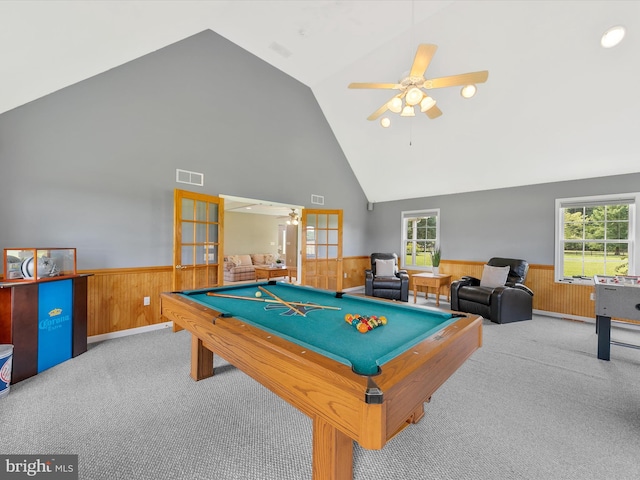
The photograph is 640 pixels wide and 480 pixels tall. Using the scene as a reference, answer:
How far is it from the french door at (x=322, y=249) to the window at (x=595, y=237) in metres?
3.81

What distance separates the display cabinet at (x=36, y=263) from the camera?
95.1 inches

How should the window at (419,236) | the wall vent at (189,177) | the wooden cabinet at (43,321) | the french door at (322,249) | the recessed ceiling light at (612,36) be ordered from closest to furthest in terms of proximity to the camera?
the wooden cabinet at (43,321) → the recessed ceiling light at (612,36) → the wall vent at (189,177) → the french door at (322,249) → the window at (419,236)

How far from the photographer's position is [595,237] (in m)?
4.20

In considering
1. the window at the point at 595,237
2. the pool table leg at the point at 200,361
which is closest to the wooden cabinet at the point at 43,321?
the pool table leg at the point at 200,361

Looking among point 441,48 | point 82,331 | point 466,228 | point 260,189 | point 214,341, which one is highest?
point 441,48

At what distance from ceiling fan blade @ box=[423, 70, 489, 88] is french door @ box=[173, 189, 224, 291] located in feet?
10.3

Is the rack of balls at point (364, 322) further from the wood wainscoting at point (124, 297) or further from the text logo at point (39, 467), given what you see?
the wood wainscoting at point (124, 297)

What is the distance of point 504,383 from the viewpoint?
230 centimetres

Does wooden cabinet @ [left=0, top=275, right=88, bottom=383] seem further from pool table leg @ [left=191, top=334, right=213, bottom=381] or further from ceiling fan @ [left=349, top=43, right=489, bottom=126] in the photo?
ceiling fan @ [left=349, top=43, right=489, bottom=126]

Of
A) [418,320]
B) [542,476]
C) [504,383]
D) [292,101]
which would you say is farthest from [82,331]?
[292,101]

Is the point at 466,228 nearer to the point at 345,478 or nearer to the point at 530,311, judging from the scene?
the point at 530,311

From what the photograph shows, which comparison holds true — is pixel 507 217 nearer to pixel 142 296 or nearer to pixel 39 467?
pixel 142 296

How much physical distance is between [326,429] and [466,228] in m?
5.36

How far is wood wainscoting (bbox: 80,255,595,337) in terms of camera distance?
316 centimetres
